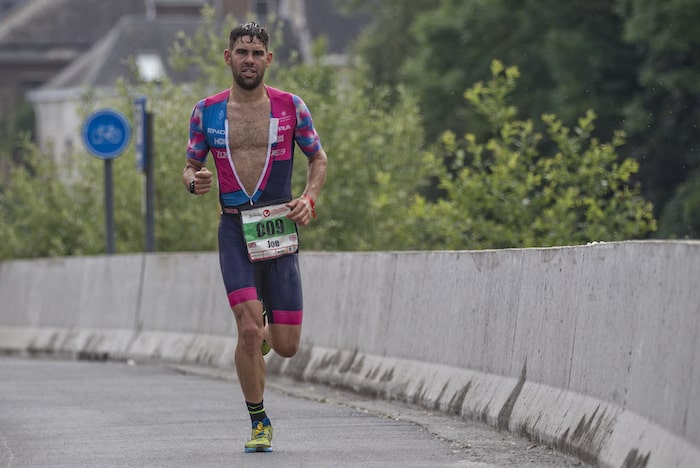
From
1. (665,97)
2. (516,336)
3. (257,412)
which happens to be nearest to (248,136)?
(257,412)

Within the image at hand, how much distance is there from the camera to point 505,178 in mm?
19719

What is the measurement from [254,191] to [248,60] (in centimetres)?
68

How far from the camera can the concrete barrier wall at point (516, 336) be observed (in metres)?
7.51

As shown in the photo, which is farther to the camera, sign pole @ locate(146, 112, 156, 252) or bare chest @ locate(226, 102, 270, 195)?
sign pole @ locate(146, 112, 156, 252)

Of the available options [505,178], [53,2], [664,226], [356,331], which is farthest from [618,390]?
[53,2]

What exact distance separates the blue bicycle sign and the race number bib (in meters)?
13.7

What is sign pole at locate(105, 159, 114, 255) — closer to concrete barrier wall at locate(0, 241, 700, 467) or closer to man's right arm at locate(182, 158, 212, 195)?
concrete barrier wall at locate(0, 241, 700, 467)

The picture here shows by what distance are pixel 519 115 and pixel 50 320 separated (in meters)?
20.1

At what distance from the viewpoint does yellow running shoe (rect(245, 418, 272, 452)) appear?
372 inches

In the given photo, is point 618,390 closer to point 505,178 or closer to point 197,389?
point 197,389

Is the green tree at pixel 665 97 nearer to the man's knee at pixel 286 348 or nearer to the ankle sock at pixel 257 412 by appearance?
the man's knee at pixel 286 348

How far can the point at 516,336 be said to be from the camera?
33.4 ft

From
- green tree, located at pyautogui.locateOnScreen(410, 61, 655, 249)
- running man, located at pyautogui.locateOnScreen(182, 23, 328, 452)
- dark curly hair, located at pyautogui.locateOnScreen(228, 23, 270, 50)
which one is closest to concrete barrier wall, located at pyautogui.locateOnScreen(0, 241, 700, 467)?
running man, located at pyautogui.locateOnScreen(182, 23, 328, 452)

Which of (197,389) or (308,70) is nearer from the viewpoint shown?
(197,389)
